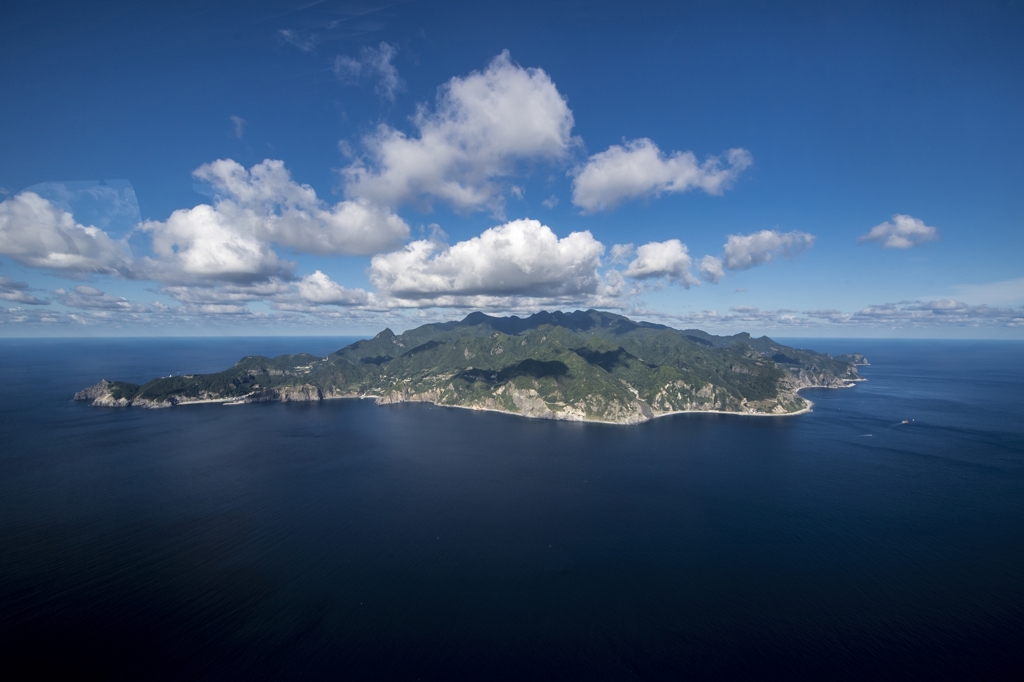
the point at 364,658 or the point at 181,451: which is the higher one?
the point at 181,451

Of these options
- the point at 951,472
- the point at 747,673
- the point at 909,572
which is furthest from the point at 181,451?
the point at 951,472

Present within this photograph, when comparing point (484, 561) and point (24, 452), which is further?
point (24, 452)

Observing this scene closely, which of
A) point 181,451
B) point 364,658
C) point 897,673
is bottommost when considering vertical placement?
point 897,673

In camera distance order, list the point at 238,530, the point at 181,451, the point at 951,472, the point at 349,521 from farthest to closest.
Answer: the point at 181,451 < the point at 951,472 < the point at 349,521 < the point at 238,530

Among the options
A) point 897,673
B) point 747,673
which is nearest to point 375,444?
point 747,673

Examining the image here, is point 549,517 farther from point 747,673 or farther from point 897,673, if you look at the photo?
point 897,673

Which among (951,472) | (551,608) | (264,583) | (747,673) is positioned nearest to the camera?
(747,673)
